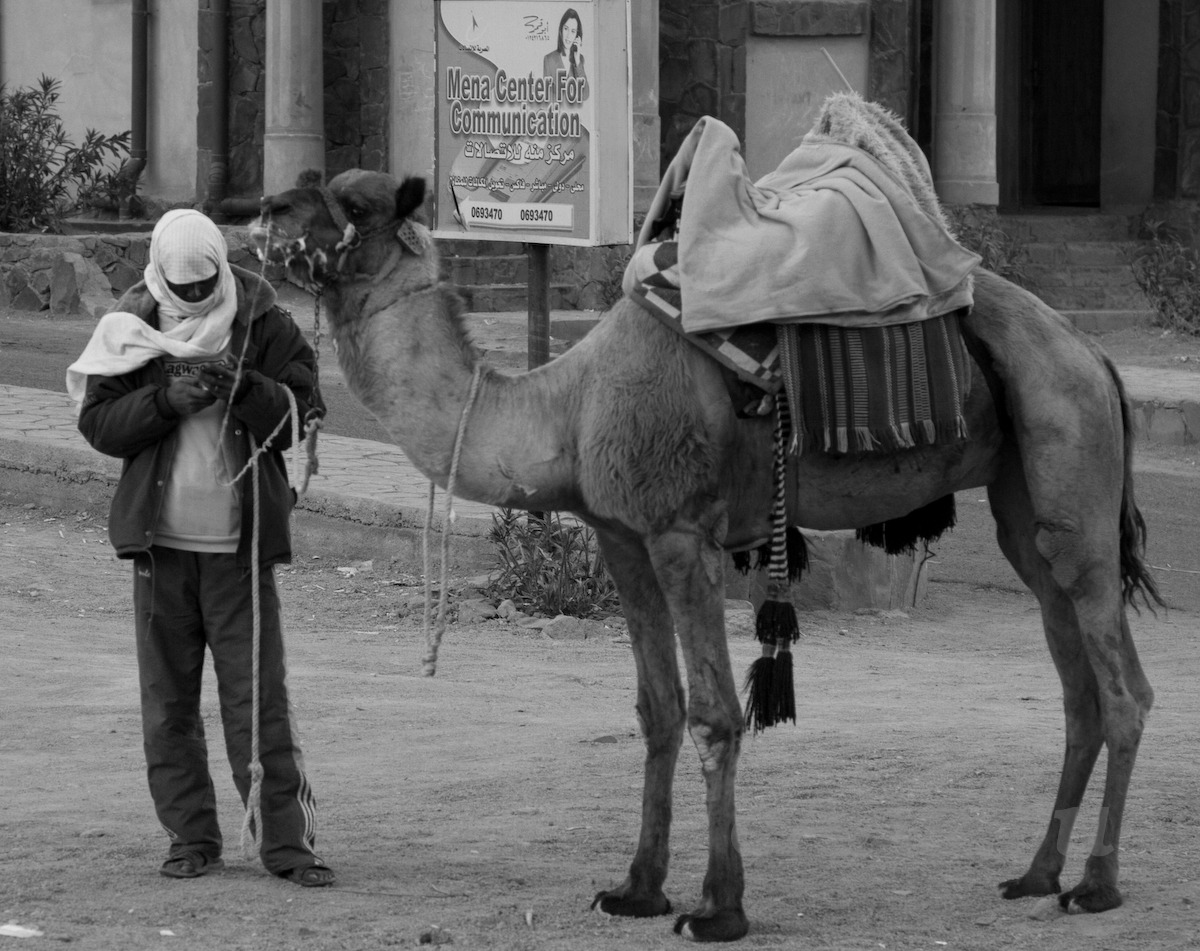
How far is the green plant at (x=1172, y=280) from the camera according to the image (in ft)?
59.7

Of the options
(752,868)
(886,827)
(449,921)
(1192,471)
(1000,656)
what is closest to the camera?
(449,921)

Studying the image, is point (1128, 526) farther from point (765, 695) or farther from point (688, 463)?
point (688, 463)

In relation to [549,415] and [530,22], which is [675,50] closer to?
[530,22]

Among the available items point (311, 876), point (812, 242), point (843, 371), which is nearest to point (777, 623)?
point (843, 371)

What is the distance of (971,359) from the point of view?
5.19m

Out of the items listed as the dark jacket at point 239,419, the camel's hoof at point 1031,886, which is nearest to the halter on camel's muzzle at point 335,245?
the dark jacket at point 239,419

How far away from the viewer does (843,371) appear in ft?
16.3

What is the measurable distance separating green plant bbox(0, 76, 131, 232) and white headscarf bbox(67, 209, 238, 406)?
50.3 ft

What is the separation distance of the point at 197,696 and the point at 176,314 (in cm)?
109

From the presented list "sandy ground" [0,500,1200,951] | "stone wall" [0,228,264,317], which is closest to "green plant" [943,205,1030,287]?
"stone wall" [0,228,264,317]

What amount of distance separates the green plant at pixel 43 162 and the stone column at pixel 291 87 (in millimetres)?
2266

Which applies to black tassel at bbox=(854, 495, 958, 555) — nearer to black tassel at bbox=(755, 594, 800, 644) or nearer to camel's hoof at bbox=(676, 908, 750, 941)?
black tassel at bbox=(755, 594, 800, 644)

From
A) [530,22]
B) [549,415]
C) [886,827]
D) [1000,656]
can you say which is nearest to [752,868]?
[886,827]

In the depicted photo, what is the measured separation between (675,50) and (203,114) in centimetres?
524
